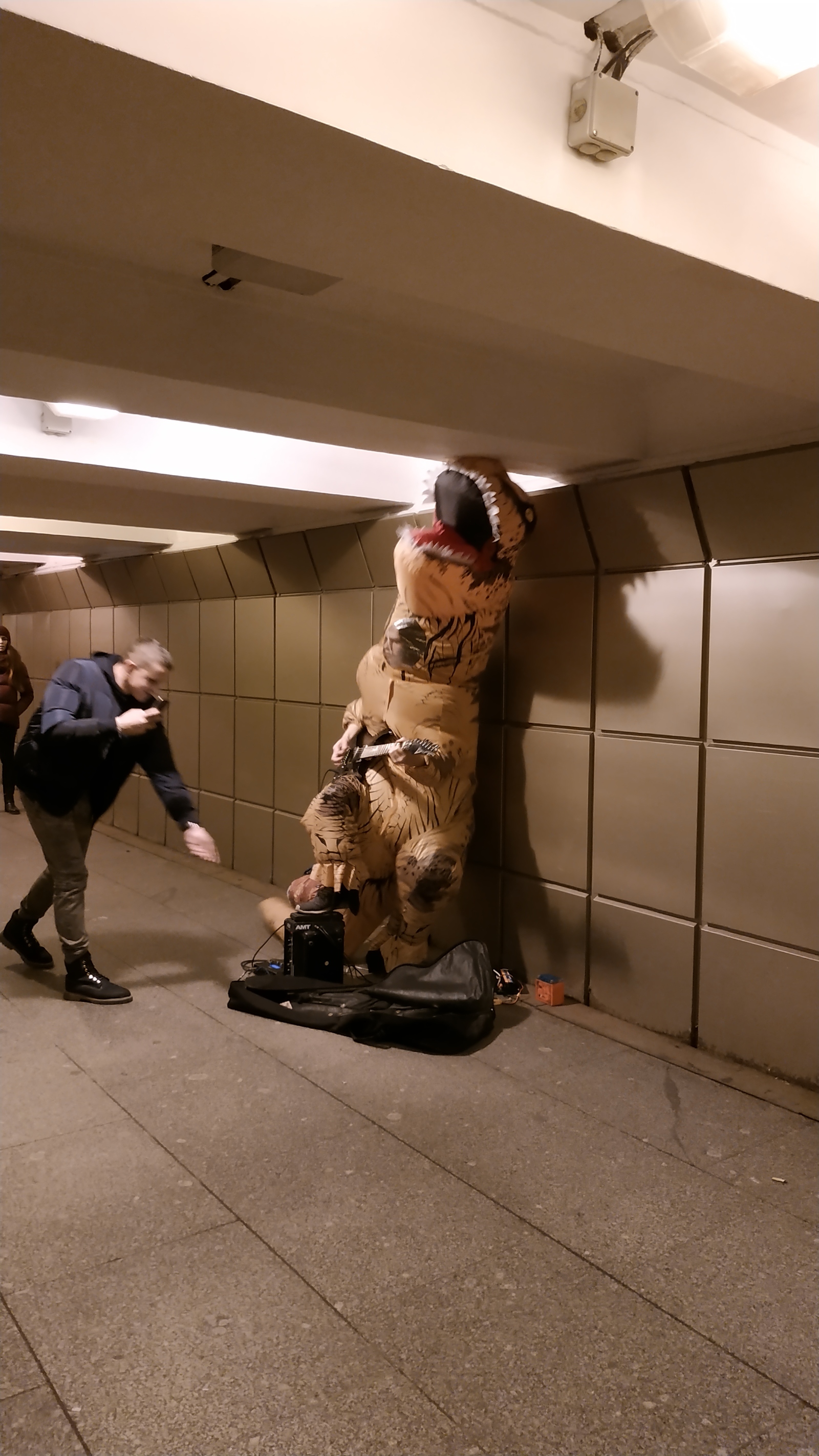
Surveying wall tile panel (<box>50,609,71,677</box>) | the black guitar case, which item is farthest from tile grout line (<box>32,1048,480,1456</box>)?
wall tile panel (<box>50,609,71,677</box>)

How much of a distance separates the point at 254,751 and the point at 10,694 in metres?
3.34

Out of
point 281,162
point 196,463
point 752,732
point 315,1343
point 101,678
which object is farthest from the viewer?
point 196,463

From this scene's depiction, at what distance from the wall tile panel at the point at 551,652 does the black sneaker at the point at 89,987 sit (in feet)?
8.17

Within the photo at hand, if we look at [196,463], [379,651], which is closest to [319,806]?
[379,651]

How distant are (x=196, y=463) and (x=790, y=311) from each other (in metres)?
3.28

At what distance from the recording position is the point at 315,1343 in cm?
232

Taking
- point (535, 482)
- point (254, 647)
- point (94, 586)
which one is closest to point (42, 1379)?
point (535, 482)

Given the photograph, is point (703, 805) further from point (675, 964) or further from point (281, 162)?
point (281, 162)

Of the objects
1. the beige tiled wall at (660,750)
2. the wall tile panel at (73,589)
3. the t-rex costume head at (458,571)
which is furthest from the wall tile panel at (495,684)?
the wall tile panel at (73,589)

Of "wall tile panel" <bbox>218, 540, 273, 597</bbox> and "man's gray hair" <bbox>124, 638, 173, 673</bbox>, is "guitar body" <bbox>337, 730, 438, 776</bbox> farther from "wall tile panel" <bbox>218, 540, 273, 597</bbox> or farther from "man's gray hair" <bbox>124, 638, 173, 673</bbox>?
"wall tile panel" <bbox>218, 540, 273, 597</bbox>

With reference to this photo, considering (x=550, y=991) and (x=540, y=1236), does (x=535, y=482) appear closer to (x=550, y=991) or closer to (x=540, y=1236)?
(x=550, y=991)

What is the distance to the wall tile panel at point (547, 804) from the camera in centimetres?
473

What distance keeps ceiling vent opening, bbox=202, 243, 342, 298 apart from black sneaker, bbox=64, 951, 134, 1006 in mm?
3320

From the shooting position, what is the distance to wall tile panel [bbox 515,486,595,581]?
4652 millimetres
